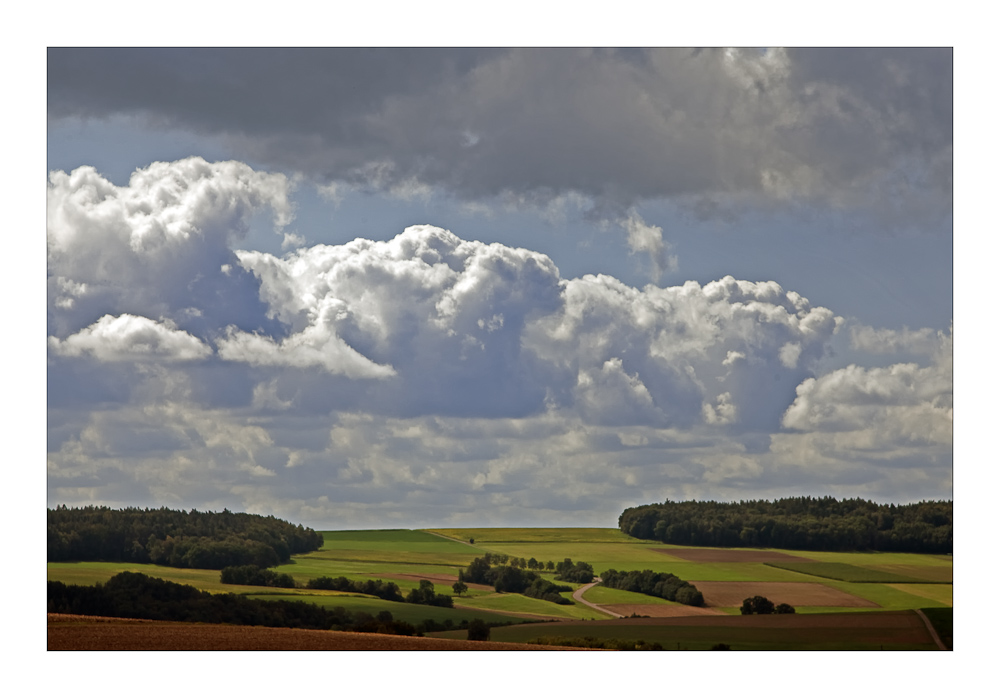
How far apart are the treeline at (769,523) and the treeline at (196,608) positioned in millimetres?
5831

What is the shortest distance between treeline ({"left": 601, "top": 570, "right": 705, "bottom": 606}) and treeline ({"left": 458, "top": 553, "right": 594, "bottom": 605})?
75 centimetres

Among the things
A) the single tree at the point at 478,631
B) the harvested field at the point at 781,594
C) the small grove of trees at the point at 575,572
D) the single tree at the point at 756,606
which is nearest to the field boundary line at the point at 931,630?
the harvested field at the point at 781,594

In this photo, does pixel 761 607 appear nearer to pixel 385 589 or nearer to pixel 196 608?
pixel 385 589

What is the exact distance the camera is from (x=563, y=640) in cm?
2361

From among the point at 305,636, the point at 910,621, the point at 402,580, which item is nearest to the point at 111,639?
the point at 305,636

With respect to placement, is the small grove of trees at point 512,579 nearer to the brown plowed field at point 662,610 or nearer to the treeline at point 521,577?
the treeline at point 521,577

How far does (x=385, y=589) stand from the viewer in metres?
25.3

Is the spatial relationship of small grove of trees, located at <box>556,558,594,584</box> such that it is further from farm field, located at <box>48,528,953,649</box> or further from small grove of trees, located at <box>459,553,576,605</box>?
farm field, located at <box>48,528,953,649</box>

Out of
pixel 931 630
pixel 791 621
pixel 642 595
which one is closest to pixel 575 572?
pixel 642 595

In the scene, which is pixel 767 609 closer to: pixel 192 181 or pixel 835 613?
pixel 835 613

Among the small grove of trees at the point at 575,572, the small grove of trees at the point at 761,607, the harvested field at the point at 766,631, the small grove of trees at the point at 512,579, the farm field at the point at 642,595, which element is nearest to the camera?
the harvested field at the point at 766,631

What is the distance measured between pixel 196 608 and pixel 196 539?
181cm

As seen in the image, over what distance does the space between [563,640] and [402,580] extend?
4.54 meters

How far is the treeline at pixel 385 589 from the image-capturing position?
25016 millimetres
